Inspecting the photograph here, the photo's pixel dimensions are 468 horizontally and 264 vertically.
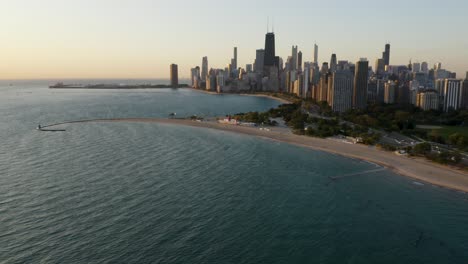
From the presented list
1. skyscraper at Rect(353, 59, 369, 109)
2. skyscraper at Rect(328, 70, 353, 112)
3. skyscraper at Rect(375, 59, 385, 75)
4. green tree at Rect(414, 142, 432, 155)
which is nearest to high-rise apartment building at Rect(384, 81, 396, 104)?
→ skyscraper at Rect(353, 59, 369, 109)

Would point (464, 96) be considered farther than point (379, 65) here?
No

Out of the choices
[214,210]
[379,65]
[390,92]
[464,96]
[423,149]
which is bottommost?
[214,210]

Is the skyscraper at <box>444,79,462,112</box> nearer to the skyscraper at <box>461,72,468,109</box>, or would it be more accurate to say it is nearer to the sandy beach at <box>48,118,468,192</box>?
the skyscraper at <box>461,72,468,109</box>

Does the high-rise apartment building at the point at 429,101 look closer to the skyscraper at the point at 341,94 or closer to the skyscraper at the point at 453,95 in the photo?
the skyscraper at the point at 453,95

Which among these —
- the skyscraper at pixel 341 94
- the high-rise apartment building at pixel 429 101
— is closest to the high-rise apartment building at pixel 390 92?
the high-rise apartment building at pixel 429 101

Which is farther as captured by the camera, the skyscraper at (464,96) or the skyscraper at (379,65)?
the skyscraper at (379,65)

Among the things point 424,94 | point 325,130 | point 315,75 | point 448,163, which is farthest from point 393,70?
point 448,163

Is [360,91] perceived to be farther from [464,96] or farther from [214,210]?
[214,210]

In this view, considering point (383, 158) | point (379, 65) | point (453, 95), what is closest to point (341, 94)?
point (453, 95)
